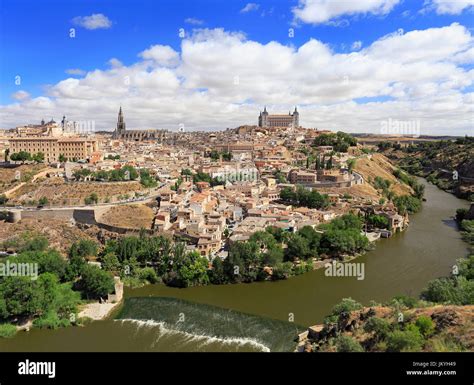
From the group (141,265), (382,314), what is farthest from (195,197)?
(382,314)

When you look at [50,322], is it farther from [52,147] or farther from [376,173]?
[376,173]

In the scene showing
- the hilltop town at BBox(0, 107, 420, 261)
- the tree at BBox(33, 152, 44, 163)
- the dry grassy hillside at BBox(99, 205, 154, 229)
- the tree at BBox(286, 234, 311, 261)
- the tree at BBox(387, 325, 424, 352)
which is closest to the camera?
the tree at BBox(387, 325, 424, 352)

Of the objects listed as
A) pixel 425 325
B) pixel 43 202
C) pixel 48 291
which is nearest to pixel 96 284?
pixel 48 291

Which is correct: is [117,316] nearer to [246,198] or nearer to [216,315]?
[216,315]

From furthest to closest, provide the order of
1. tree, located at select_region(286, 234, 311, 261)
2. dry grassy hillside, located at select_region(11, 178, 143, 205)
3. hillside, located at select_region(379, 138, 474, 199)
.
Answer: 1. hillside, located at select_region(379, 138, 474, 199)
2. dry grassy hillside, located at select_region(11, 178, 143, 205)
3. tree, located at select_region(286, 234, 311, 261)

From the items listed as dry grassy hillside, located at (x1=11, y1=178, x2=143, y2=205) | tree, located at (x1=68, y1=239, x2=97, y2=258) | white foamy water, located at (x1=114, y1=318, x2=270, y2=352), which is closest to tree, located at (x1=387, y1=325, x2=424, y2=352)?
white foamy water, located at (x1=114, y1=318, x2=270, y2=352)

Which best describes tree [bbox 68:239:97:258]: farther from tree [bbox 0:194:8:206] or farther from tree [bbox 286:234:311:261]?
tree [bbox 0:194:8:206]
